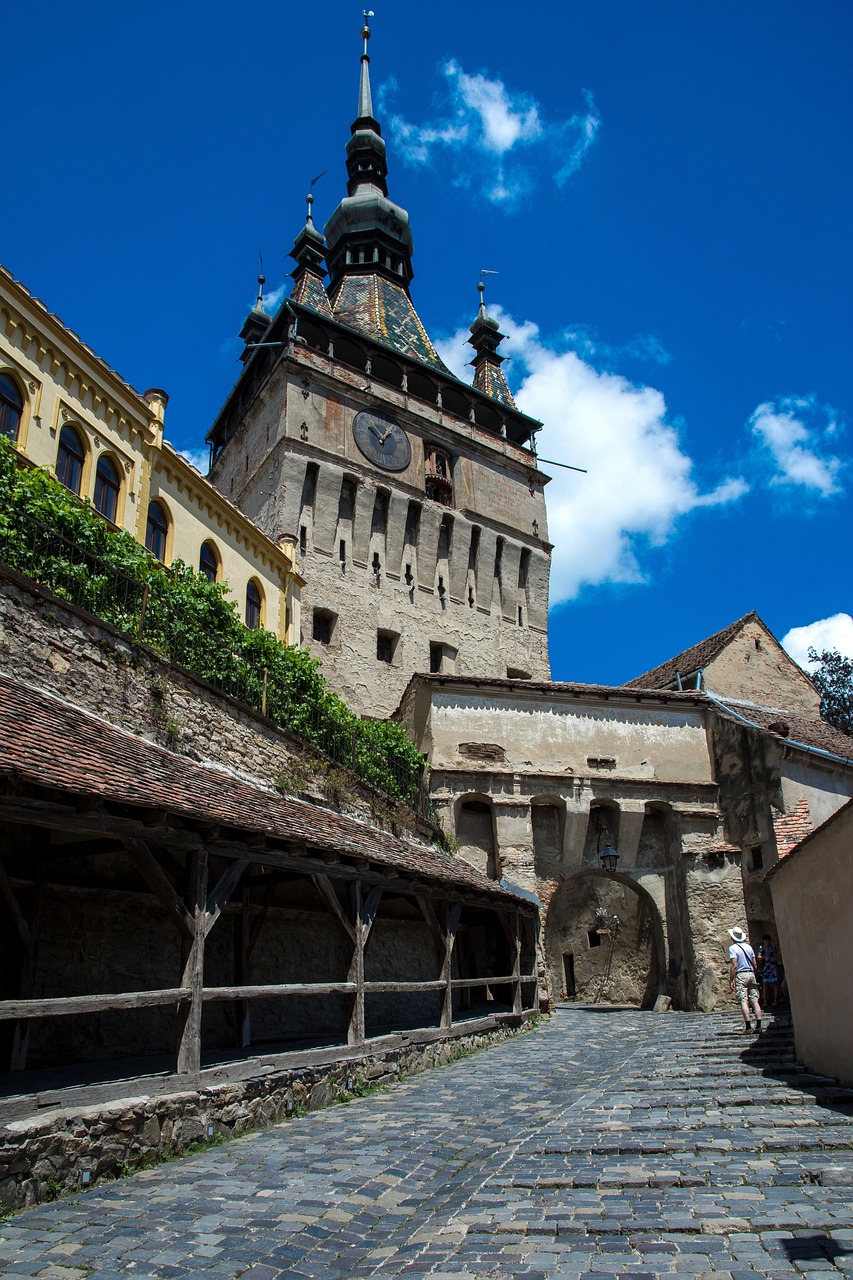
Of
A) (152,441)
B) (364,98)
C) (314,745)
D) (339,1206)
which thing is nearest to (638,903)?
(314,745)

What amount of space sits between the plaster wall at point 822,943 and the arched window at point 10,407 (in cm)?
A: 1409

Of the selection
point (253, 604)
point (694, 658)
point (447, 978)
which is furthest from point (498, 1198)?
point (694, 658)

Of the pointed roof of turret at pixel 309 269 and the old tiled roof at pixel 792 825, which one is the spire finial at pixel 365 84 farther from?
the old tiled roof at pixel 792 825

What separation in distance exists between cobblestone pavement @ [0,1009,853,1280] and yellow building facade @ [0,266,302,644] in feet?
37.5

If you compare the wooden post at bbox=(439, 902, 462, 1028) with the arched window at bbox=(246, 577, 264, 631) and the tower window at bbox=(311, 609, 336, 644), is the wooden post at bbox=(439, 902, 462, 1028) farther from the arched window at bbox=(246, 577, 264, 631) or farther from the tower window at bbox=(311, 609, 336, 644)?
the tower window at bbox=(311, 609, 336, 644)

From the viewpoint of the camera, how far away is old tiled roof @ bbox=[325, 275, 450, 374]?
1505 inches

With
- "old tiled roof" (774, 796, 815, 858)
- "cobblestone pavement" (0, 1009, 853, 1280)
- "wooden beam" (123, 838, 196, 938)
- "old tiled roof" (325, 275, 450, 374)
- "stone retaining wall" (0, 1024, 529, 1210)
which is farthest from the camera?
"old tiled roof" (325, 275, 450, 374)

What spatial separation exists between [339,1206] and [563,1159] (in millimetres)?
1739

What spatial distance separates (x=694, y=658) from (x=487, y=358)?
2148 centimetres

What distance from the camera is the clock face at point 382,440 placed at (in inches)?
1299

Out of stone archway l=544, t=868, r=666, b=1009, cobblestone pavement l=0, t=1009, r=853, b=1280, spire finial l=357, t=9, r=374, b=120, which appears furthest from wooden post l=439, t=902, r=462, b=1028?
spire finial l=357, t=9, r=374, b=120

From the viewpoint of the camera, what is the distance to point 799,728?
23250 millimetres

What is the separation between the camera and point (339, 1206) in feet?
17.1

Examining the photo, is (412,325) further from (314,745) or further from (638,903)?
(314,745)
